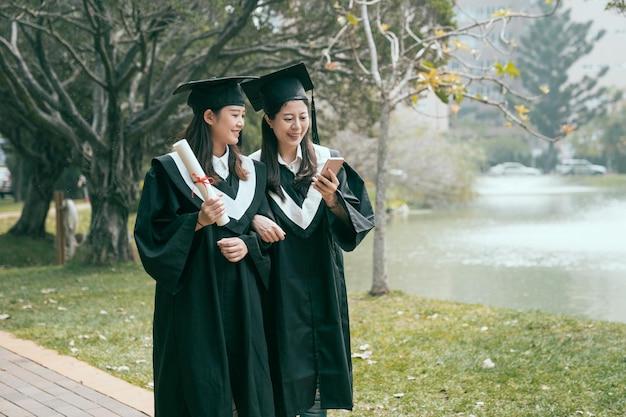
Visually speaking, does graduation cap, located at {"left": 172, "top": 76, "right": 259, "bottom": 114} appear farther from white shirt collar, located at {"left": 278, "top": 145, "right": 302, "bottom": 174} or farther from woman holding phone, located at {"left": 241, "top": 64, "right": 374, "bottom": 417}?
white shirt collar, located at {"left": 278, "top": 145, "right": 302, "bottom": 174}

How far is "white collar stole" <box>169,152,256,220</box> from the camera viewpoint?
3.59 metres

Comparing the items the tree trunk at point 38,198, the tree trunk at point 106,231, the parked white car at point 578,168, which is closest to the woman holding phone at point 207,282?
the tree trunk at point 106,231

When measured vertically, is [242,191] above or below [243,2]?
below

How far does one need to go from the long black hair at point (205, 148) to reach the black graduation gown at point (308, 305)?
21 centimetres

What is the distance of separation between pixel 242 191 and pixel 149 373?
7.65ft

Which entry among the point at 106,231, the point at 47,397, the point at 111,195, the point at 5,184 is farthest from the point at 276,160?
the point at 5,184

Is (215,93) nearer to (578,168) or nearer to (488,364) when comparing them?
(488,364)

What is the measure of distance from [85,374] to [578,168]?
2054 inches

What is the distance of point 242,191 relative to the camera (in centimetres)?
368

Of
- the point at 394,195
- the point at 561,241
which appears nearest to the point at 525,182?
the point at 394,195

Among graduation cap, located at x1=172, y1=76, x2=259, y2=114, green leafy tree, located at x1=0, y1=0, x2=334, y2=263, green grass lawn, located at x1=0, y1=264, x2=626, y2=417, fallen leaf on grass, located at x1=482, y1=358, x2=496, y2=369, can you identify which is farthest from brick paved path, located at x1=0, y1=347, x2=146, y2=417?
green leafy tree, located at x1=0, y1=0, x2=334, y2=263

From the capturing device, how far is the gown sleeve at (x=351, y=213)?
3.74 metres

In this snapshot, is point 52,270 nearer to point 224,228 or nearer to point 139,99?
point 139,99

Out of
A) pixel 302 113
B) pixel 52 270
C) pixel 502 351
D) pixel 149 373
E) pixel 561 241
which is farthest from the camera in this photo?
pixel 561 241
